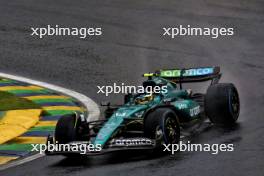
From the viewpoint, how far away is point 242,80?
621 inches

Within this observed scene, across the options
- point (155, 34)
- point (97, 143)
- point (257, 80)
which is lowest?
point (97, 143)

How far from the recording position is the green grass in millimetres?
14316

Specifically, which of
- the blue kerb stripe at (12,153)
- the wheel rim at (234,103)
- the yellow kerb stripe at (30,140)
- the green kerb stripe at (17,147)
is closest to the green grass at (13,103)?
the yellow kerb stripe at (30,140)

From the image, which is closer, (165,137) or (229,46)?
(165,137)

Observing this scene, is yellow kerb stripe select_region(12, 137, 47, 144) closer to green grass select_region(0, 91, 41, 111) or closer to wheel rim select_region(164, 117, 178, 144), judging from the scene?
green grass select_region(0, 91, 41, 111)

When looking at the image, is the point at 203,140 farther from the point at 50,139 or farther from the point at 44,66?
the point at 44,66

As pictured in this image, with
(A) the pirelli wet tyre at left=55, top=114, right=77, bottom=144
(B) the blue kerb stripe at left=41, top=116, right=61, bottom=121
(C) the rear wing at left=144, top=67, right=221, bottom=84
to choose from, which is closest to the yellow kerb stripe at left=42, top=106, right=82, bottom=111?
(B) the blue kerb stripe at left=41, top=116, right=61, bottom=121

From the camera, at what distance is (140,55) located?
18.2 metres

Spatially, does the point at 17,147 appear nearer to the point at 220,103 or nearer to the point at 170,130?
the point at 170,130

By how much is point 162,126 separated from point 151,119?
7.2 inches

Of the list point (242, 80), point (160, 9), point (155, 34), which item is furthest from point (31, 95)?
point (160, 9)

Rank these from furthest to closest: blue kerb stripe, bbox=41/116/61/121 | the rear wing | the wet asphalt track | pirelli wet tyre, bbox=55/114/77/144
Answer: blue kerb stripe, bbox=41/116/61/121 → the rear wing → pirelli wet tyre, bbox=55/114/77/144 → the wet asphalt track

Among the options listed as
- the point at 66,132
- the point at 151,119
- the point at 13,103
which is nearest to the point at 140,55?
the point at 13,103

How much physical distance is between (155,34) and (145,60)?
7.50 ft
